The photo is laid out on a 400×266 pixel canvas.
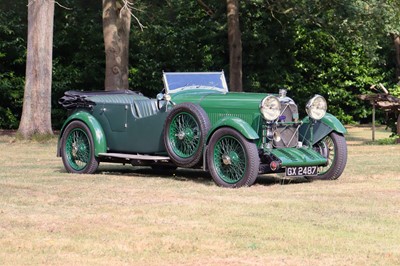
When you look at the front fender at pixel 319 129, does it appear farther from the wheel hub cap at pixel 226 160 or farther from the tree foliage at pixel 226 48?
the tree foliage at pixel 226 48

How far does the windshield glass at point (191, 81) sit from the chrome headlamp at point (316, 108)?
164 cm

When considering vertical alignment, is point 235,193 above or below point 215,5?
below

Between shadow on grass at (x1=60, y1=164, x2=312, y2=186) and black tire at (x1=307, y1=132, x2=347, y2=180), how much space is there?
0.93ft

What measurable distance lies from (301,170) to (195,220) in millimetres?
3541

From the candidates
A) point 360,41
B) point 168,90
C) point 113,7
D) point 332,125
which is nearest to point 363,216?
point 332,125

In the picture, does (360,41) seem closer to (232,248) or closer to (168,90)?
(168,90)

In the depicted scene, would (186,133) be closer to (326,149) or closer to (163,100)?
(163,100)

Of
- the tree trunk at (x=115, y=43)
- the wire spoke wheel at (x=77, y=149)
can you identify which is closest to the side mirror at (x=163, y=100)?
the wire spoke wheel at (x=77, y=149)

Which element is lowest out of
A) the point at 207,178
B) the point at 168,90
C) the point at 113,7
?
the point at 207,178

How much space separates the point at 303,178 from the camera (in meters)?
13.6

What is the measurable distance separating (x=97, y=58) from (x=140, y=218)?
20.9 m

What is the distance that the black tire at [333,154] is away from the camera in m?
13.0

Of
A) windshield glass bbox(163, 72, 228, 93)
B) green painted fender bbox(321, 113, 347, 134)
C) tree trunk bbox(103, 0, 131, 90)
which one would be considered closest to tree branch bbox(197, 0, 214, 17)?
tree trunk bbox(103, 0, 131, 90)

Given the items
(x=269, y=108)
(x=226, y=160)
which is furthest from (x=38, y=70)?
(x=269, y=108)
